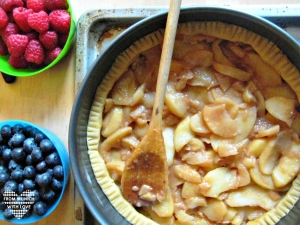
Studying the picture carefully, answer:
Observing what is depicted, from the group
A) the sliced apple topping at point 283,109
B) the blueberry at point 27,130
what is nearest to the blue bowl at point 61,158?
the blueberry at point 27,130

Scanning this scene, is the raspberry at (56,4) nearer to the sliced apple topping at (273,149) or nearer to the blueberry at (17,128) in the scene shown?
the blueberry at (17,128)

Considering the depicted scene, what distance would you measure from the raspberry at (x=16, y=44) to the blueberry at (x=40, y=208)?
1.75 feet

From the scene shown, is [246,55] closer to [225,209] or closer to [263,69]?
[263,69]

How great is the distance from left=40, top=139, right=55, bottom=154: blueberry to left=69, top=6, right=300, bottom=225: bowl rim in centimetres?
14

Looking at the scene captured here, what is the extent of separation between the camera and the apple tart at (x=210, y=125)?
1.33 meters

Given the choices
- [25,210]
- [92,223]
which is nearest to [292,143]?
[92,223]

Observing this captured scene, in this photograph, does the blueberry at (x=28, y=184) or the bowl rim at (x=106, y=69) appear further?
the blueberry at (x=28, y=184)

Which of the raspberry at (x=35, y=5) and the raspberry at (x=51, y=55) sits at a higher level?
the raspberry at (x=35, y=5)

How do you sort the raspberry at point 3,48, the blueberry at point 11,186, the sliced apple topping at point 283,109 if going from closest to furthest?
1. the sliced apple topping at point 283,109
2. the blueberry at point 11,186
3. the raspberry at point 3,48

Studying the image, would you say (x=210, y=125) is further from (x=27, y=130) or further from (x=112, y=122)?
(x=27, y=130)

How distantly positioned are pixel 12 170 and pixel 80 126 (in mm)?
323

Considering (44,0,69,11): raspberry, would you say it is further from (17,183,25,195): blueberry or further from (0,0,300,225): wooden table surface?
(17,183,25,195): blueberry

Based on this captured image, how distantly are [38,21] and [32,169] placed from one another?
521mm

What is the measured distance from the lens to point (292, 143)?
1334 mm
